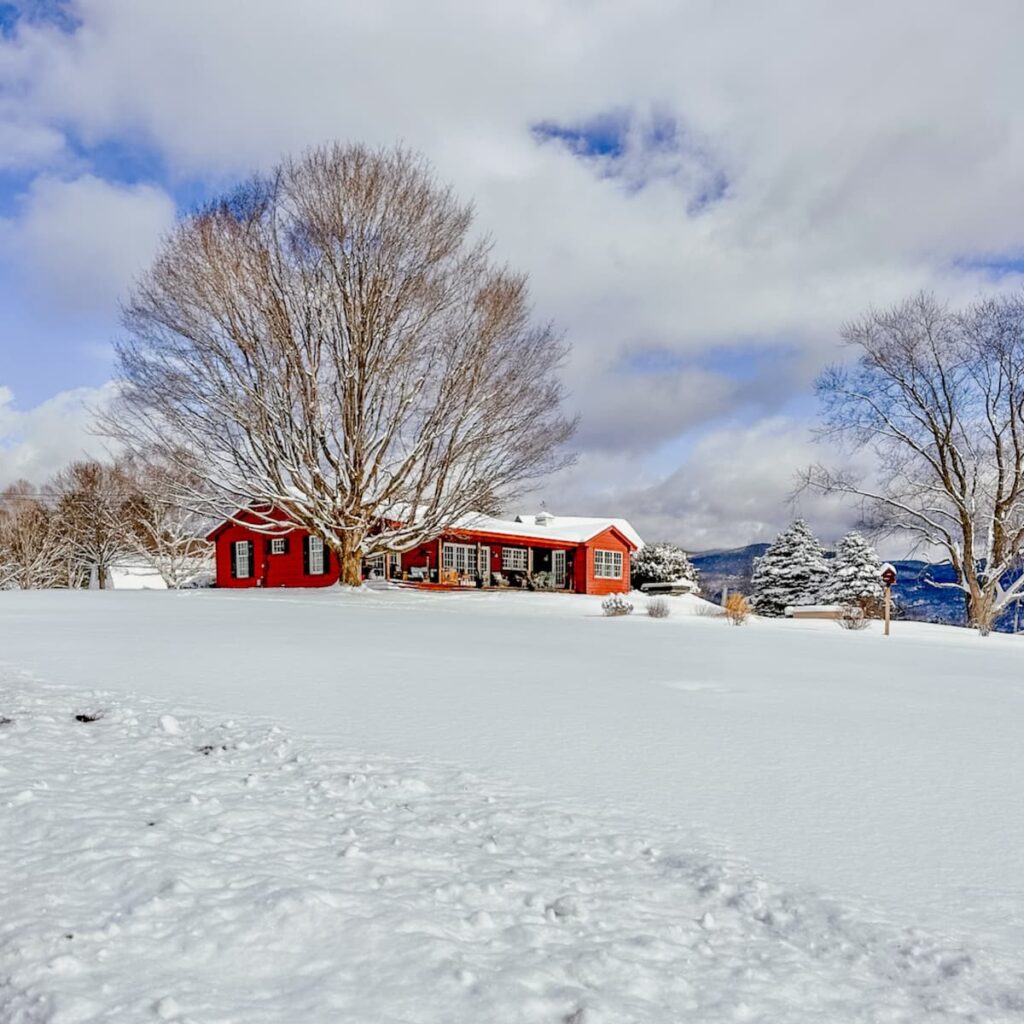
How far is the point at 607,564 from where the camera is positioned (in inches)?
1326

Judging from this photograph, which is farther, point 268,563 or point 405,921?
point 268,563

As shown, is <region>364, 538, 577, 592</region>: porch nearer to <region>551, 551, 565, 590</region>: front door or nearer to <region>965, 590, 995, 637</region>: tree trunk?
<region>551, 551, 565, 590</region>: front door

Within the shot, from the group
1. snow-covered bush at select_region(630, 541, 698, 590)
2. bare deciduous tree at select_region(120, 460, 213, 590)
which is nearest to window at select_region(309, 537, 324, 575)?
bare deciduous tree at select_region(120, 460, 213, 590)

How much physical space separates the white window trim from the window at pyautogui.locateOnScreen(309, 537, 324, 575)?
39.5ft

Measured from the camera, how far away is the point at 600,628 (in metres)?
13.4

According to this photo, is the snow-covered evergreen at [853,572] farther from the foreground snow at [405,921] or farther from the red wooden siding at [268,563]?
the foreground snow at [405,921]

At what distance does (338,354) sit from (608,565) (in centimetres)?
1920

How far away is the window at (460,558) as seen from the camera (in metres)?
28.9

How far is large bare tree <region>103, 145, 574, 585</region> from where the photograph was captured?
54.6ft

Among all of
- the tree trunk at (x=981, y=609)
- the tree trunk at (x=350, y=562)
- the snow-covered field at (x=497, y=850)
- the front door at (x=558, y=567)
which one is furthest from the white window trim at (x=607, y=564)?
the snow-covered field at (x=497, y=850)

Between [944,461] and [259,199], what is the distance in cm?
2036

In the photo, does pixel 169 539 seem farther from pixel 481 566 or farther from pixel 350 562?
pixel 350 562

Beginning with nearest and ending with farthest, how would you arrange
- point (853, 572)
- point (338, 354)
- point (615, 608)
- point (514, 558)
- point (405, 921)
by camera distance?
point (405, 921) → point (338, 354) → point (615, 608) → point (514, 558) → point (853, 572)

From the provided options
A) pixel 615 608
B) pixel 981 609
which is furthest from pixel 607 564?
pixel 981 609
